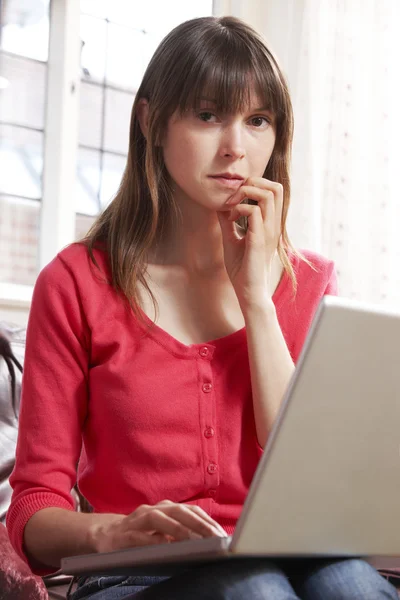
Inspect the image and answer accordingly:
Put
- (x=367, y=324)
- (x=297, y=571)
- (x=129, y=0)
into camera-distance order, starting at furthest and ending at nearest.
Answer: (x=129, y=0) < (x=297, y=571) < (x=367, y=324)

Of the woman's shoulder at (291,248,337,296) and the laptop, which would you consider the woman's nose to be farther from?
the laptop

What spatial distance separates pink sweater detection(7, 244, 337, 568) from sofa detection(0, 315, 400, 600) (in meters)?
0.31

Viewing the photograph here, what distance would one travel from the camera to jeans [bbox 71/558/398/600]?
778 millimetres

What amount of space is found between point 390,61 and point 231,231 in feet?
6.77

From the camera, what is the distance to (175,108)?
1.19 metres

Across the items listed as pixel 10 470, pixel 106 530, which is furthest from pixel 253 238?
pixel 10 470

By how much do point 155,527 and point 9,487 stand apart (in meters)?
0.97

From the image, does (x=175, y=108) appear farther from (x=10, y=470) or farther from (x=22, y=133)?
(x=22, y=133)

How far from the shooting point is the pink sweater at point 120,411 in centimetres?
110

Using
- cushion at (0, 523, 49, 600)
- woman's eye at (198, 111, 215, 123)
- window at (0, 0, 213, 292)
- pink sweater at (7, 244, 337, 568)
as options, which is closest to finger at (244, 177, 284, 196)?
woman's eye at (198, 111, 215, 123)

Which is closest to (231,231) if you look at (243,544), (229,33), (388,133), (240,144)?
(240,144)

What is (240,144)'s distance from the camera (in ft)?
3.82

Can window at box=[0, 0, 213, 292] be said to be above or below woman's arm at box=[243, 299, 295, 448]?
above

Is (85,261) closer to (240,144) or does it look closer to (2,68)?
(240,144)
